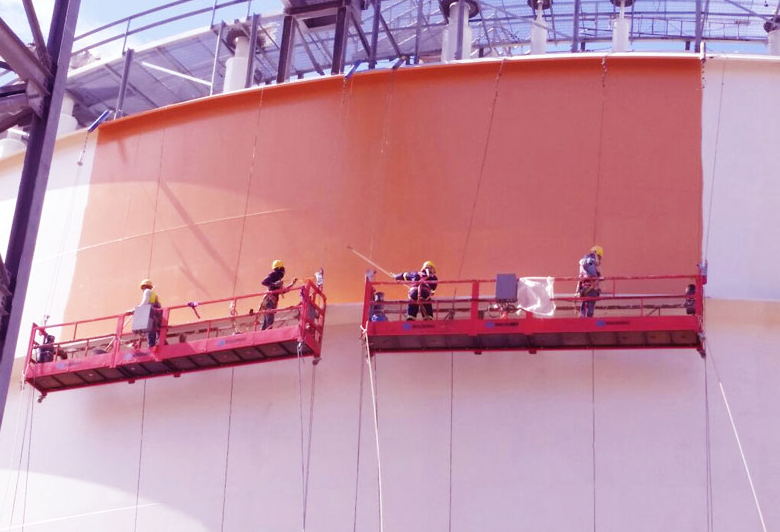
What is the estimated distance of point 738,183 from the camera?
2573 centimetres

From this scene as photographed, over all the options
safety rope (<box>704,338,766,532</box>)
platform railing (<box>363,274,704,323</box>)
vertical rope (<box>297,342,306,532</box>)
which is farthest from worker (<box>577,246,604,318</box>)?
vertical rope (<box>297,342,306,532</box>)

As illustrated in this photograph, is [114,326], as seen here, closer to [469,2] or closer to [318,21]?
[318,21]

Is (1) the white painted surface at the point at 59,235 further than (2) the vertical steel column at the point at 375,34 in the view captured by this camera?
No

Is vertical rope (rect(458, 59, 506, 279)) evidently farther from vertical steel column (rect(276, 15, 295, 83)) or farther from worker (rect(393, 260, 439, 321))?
vertical steel column (rect(276, 15, 295, 83))

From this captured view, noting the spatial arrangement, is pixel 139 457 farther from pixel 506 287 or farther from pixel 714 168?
pixel 714 168

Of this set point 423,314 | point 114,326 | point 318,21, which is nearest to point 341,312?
point 423,314

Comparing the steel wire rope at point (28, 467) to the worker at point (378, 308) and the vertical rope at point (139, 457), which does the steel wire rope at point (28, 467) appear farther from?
the worker at point (378, 308)

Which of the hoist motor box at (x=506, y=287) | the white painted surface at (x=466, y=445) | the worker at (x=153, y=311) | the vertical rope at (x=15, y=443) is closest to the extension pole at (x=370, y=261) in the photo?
the white painted surface at (x=466, y=445)

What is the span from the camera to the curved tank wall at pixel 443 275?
24.1 metres

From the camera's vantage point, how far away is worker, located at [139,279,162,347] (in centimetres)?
2647

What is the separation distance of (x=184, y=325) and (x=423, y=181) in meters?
6.02

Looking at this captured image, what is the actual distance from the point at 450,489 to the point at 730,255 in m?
7.40

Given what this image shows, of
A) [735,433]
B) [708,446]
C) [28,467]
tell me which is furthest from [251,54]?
[735,433]

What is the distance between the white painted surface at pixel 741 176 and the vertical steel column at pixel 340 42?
31.2 feet
